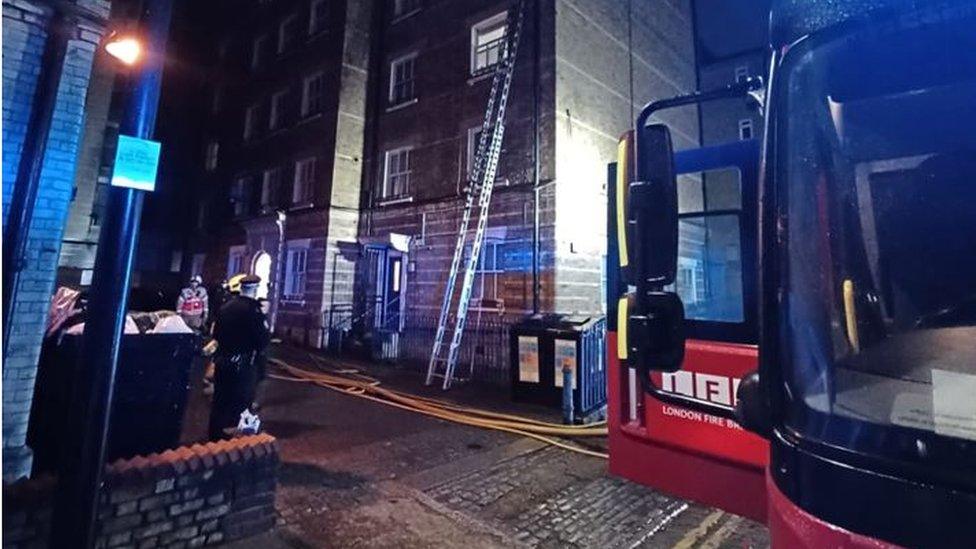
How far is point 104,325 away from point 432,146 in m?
11.6

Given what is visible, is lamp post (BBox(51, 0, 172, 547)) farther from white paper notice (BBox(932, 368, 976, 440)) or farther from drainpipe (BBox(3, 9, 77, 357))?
white paper notice (BBox(932, 368, 976, 440))

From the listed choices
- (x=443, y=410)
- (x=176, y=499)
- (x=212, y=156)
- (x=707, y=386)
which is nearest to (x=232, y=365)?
(x=176, y=499)

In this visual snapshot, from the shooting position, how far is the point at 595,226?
40.0 feet

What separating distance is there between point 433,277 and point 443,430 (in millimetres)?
6690

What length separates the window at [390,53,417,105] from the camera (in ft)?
48.2

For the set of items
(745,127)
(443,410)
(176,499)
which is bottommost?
(443,410)

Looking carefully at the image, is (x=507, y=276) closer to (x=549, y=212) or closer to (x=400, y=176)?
(x=549, y=212)

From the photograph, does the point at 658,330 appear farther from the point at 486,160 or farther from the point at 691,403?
the point at 486,160

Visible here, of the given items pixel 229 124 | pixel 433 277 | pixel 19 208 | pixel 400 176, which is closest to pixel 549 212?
pixel 433 277

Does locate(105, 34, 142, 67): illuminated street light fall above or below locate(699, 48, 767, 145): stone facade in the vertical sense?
below

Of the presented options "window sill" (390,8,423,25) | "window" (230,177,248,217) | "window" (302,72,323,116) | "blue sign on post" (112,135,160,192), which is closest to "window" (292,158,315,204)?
"window" (302,72,323,116)

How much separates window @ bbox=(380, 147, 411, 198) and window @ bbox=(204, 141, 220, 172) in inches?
447

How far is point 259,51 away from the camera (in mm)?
19625

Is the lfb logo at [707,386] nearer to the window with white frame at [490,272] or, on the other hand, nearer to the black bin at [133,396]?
the black bin at [133,396]
